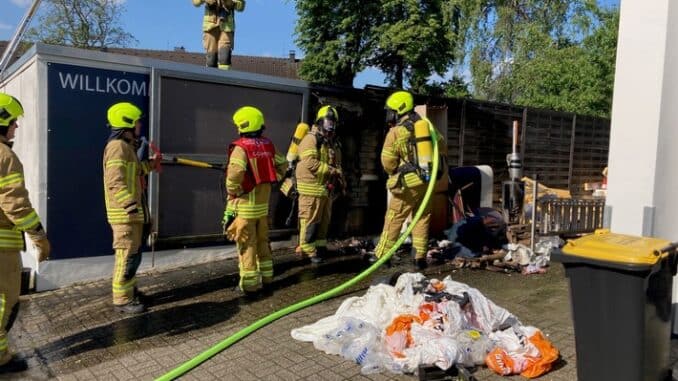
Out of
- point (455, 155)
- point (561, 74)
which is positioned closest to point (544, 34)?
point (561, 74)

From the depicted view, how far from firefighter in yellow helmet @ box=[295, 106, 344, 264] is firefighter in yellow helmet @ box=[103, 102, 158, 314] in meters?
2.27

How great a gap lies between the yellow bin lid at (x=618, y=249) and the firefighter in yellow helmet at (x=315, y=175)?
3933 mm

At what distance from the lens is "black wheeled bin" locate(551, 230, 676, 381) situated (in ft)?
9.41

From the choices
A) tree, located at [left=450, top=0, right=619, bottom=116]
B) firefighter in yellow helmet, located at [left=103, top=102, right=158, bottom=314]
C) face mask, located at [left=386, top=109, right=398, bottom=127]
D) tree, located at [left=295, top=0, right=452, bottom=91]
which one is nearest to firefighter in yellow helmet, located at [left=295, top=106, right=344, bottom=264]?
face mask, located at [left=386, top=109, right=398, bottom=127]

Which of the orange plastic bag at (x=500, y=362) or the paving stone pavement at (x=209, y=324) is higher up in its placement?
the orange plastic bag at (x=500, y=362)

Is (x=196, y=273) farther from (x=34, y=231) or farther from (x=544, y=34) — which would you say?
(x=544, y=34)

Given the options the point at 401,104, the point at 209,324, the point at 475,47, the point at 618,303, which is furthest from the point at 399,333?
the point at 475,47

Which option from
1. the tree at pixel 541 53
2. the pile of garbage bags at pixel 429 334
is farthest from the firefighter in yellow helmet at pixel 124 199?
the tree at pixel 541 53

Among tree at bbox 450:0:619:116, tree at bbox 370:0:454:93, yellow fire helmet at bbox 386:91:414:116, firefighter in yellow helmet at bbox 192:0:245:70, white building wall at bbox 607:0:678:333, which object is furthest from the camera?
tree at bbox 370:0:454:93

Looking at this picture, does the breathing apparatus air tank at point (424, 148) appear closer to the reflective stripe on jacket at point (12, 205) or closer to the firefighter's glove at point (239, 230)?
the firefighter's glove at point (239, 230)

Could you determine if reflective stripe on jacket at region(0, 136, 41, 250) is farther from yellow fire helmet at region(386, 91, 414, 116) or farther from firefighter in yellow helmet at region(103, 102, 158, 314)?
yellow fire helmet at region(386, 91, 414, 116)

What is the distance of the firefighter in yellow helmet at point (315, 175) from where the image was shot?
6.69m

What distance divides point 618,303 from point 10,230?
13.0ft

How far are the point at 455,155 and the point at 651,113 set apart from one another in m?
4.87
